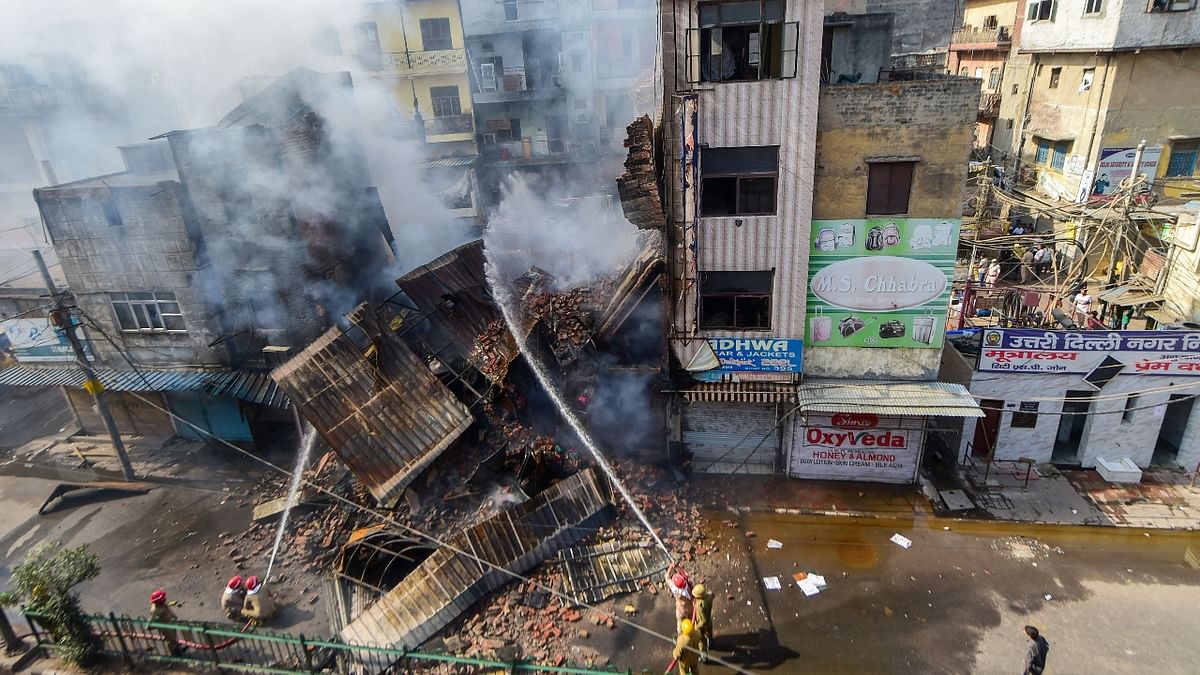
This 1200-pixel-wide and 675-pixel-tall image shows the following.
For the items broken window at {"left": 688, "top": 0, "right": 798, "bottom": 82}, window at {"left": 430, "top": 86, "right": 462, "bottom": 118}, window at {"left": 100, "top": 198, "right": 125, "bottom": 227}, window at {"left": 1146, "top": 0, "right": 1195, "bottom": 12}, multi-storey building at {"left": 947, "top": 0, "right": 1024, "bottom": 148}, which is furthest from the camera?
multi-storey building at {"left": 947, "top": 0, "right": 1024, "bottom": 148}

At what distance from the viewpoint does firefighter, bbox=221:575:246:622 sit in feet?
38.8

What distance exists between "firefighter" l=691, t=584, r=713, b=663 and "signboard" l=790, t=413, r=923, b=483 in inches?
226

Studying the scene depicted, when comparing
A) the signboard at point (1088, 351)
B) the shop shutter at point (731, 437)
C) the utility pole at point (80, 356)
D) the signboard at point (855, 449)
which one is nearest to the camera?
the signboard at point (1088, 351)

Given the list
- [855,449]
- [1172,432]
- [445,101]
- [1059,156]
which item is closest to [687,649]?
[855,449]

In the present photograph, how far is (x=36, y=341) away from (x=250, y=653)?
14.7m

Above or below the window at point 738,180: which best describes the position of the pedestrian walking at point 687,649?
below

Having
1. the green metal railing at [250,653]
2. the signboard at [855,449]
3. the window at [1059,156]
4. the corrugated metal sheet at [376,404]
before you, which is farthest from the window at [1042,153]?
the green metal railing at [250,653]

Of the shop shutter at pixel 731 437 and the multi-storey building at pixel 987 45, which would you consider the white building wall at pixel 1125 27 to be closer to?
the multi-storey building at pixel 987 45

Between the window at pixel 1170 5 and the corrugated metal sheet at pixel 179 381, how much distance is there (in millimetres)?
31399

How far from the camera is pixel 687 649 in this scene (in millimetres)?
9539

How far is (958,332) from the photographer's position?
15828 mm

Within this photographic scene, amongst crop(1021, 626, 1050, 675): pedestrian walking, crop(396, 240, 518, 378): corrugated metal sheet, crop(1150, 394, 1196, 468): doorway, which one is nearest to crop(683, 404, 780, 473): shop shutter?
crop(396, 240, 518, 378): corrugated metal sheet

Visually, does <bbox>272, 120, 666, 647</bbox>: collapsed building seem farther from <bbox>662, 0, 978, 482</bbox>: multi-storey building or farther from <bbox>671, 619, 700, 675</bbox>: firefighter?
<bbox>671, 619, 700, 675</bbox>: firefighter

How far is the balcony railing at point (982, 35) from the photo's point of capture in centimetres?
3559
